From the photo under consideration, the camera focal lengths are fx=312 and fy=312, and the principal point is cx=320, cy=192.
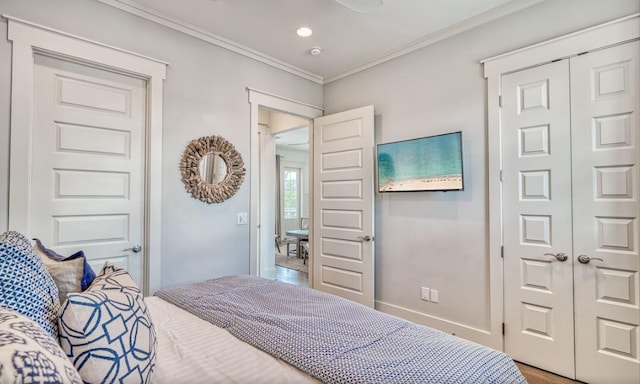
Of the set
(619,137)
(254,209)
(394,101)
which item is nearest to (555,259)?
(619,137)

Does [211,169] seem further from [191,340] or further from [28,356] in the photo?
[28,356]

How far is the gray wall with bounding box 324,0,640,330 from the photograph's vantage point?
8.01 feet

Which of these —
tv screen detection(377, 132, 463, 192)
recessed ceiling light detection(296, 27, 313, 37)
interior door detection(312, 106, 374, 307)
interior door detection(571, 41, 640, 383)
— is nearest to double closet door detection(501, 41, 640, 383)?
interior door detection(571, 41, 640, 383)

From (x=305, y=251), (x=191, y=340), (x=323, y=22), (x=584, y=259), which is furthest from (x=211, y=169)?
(x=305, y=251)

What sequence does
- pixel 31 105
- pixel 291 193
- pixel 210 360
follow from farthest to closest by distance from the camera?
pixel 291 193
pixel 31 105
pixel 210 360

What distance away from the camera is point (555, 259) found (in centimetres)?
224

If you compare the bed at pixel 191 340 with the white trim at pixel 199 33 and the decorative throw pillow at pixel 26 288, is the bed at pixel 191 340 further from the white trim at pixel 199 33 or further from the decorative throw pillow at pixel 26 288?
the white trim at pixel 199 33

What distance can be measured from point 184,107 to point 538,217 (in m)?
2.96

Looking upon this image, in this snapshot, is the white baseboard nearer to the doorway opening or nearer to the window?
the doorway opening

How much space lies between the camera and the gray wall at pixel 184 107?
206cm

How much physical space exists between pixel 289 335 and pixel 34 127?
84.9 inches

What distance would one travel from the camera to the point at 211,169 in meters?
2.86

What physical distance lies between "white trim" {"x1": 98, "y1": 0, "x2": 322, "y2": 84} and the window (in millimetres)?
5170

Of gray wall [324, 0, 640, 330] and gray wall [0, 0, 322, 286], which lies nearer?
gray wall [0, 0, 322, 286]
